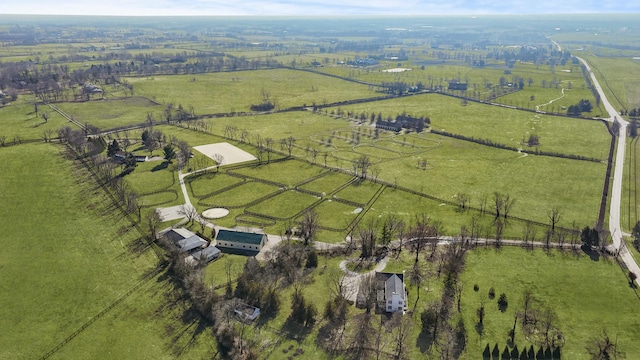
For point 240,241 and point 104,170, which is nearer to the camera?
point 240,241

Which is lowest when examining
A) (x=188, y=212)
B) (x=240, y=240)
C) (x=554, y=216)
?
(x=240, y=240)

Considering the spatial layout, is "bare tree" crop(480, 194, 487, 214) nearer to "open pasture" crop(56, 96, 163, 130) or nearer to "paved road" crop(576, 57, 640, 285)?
"paved road" crop(576, 57, 640, 285)

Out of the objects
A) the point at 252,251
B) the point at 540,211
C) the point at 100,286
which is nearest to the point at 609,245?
the point at 540,211

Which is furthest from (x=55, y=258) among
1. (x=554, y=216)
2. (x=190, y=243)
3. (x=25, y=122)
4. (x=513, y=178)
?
(x=25, y=122)

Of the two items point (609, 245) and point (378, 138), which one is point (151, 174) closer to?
point (378, 138)

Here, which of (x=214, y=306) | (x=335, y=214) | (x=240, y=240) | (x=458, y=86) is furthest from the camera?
(x=458, y=86)

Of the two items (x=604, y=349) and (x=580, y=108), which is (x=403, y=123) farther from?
(x=604, y=349)
